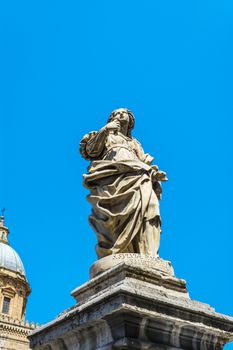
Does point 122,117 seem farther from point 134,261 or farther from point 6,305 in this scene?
point 6,305

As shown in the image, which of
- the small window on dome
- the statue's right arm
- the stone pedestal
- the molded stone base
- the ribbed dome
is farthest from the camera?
the ribbed dome

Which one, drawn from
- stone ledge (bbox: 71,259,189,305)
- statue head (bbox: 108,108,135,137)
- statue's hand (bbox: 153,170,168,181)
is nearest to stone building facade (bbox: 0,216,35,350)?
statue head (bbox: 108,108,135,137)

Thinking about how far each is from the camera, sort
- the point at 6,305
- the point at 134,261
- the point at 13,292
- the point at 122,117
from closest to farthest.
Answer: the point at 134,261, the point at 122,117, the point at 6,305, the point at 13,292

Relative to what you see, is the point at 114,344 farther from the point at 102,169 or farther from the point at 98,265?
the point at 102,169

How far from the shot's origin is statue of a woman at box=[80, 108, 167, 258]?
21.6 ft

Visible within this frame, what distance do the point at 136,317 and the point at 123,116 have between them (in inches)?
141

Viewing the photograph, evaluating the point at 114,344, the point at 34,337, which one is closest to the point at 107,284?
the point at 114,344

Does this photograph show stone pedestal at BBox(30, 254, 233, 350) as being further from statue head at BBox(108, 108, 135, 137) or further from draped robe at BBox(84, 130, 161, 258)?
statue head at BBox(108, 108, 135, 137)

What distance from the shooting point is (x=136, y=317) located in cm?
522

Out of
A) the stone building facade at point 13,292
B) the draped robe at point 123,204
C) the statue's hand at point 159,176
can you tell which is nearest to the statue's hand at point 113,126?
the draped robe at point 123,204

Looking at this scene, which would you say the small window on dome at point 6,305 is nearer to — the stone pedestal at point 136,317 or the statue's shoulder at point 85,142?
the statue's shoulder at point 85,142

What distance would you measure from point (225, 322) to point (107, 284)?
1.36 meters

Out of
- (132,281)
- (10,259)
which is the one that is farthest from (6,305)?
(132,281)

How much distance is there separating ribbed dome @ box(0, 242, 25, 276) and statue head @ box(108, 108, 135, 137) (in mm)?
63272
